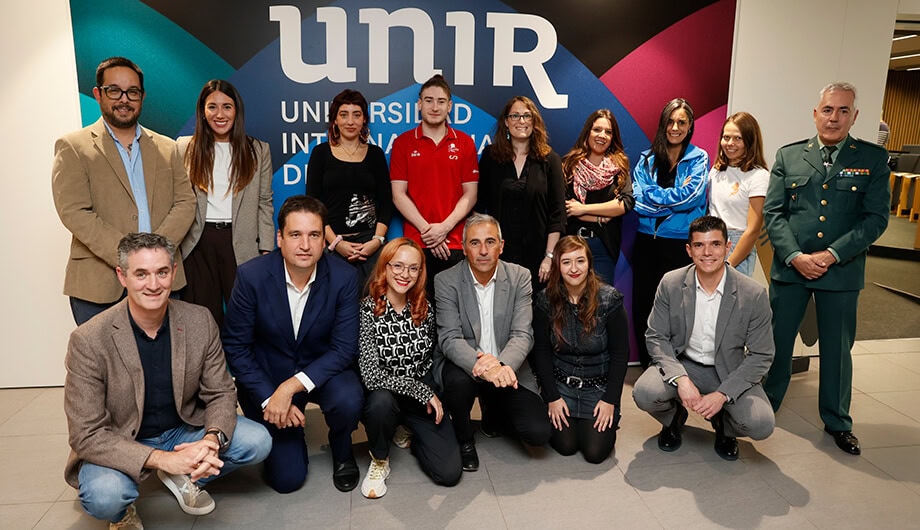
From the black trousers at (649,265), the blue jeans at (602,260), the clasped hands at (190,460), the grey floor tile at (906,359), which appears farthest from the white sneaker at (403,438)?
the grey floor tile at (906,359)

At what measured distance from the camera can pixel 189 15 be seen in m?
3.78

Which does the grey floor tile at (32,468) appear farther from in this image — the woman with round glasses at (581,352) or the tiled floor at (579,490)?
the woman with round glasses at (581,352)

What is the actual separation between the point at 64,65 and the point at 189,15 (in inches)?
30.3

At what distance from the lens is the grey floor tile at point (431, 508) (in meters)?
Result: 2.68

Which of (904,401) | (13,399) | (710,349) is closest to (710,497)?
(710,349)

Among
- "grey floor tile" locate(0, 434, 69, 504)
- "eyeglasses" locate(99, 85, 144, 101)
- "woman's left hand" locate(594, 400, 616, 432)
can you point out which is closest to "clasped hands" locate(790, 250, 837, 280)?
"woman's left hand" locate(594, 400, 616, 432)

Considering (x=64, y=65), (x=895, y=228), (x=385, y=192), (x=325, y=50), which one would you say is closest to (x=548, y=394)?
(x=385, y=192)

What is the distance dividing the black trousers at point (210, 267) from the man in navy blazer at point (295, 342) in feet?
1.85

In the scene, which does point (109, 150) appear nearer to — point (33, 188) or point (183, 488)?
point (33, 188)

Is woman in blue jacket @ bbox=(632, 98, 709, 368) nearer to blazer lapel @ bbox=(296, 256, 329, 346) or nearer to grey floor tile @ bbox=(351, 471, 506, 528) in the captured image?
grey floor tile @ bbox=(351, 471, 506, 528)

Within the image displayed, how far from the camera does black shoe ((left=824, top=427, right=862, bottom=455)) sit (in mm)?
3291

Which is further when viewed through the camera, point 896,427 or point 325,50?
point 325,50

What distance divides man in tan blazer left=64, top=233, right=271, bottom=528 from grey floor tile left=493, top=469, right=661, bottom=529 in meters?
1.10

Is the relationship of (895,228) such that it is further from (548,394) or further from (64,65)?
(64,65)
